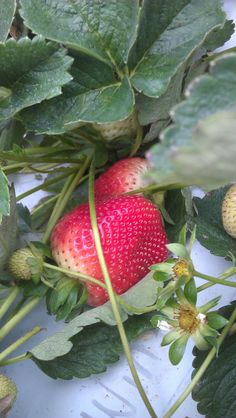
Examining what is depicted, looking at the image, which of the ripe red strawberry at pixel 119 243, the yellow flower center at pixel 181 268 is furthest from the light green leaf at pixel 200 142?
the ripe red strawberry at pixel 119 243

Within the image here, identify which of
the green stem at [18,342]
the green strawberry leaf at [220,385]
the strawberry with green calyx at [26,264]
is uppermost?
the strawberry with green calyx at [26,264]

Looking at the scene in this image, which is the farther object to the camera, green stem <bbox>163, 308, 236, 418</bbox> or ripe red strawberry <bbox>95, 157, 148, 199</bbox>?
ripe red strawberry <bbox>95, 157, 148, 199</bbox>

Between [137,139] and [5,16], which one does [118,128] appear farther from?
[5,16]

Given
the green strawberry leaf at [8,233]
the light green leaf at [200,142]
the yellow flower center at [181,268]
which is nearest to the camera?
the light green leaf at [200,142]

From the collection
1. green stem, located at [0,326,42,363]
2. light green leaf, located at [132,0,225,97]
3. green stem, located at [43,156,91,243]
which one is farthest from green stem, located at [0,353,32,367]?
light green leaf, located at [132,0,225,97]

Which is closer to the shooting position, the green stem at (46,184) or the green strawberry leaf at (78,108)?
the green strawberry leaf at (78,108)

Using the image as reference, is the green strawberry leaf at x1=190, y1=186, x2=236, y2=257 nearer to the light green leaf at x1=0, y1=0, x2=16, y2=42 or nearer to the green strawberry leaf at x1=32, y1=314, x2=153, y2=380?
the green strawberry leaf at x1=32, y1=314, x2=153, y2=380

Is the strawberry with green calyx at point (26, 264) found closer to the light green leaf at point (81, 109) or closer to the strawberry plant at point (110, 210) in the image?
the strawberry plant at point (110, 210)
